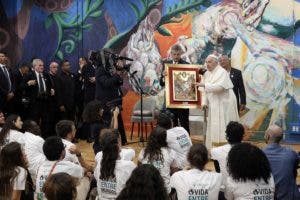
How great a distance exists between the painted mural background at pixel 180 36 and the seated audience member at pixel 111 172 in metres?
5.38

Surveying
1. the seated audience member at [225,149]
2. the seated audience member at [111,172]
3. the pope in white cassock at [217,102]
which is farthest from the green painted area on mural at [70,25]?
the seated audience member at [111,172]

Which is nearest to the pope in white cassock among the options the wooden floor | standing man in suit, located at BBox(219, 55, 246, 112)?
standing man in suit, located at BBox(219, 55, 246, 112)

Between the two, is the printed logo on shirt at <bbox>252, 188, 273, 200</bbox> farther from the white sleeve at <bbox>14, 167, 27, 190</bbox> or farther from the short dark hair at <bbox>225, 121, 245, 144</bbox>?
the white sleeve at <bbox>14, 167, 27, 190</bbox>

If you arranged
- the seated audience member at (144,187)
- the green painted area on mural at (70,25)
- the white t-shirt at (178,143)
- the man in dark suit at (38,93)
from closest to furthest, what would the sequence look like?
the seated audience member at (144,187)
the white t-shirt at (178,143)
the man in dark suit at (38,93)
the green painted area on mural at (70,25)

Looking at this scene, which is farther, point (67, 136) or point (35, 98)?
point (35, 98)

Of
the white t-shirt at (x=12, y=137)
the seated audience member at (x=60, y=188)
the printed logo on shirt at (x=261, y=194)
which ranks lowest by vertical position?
the printed logo on shirt at (x=261, y=194)

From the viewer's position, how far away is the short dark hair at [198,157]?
347 cm

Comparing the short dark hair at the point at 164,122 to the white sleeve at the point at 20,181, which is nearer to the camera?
the white sleeve at the point at 20,181

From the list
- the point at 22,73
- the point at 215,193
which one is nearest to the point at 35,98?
the point at 22,73

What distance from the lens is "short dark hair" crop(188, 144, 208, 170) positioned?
3467 millimetres

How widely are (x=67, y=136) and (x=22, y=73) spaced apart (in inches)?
176

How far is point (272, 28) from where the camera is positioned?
8523 mm

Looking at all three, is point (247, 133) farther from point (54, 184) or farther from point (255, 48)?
point (54, 184)

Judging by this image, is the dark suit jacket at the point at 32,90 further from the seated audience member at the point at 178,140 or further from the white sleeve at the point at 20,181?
the white sleeve at the point at 20,181
